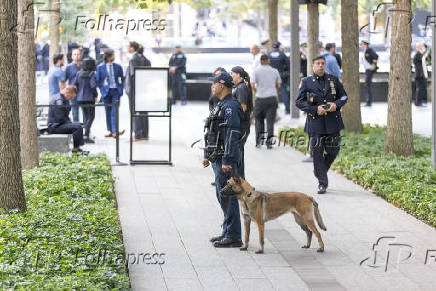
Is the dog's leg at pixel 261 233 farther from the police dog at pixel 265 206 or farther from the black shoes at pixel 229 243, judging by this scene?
→ the black shoes at pixel 229 243

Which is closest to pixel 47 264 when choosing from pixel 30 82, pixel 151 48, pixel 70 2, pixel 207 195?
pixel 207 195

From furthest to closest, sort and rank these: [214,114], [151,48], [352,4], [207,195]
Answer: [151,48], [352,4], [207,195], [214,114]

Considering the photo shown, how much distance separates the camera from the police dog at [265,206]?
31.8ft

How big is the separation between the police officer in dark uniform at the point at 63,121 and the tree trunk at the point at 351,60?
5.81 meters

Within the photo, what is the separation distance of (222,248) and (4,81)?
2.95 meters

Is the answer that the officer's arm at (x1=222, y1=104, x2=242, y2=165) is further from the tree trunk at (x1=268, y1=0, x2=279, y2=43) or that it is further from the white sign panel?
the tree trunk at (x1=268, y1=0, x2=279, y2=43)

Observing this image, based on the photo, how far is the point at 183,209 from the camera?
12555 mm

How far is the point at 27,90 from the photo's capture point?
1498cm

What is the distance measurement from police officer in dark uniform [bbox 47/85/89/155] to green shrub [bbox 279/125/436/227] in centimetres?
430

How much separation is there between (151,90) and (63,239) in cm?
836

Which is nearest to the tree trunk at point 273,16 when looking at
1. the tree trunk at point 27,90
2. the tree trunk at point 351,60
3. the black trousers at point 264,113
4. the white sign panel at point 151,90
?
the tree trunk at point 351,60

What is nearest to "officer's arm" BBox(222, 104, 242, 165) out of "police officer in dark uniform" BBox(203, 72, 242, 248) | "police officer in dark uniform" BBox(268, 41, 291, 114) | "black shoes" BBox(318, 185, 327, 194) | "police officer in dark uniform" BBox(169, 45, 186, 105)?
"police officer in dark uniform" BBox(203, 72, 242, 248)

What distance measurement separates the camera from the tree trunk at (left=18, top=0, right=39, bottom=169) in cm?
1471

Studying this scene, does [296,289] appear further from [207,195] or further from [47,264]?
[207,195]
